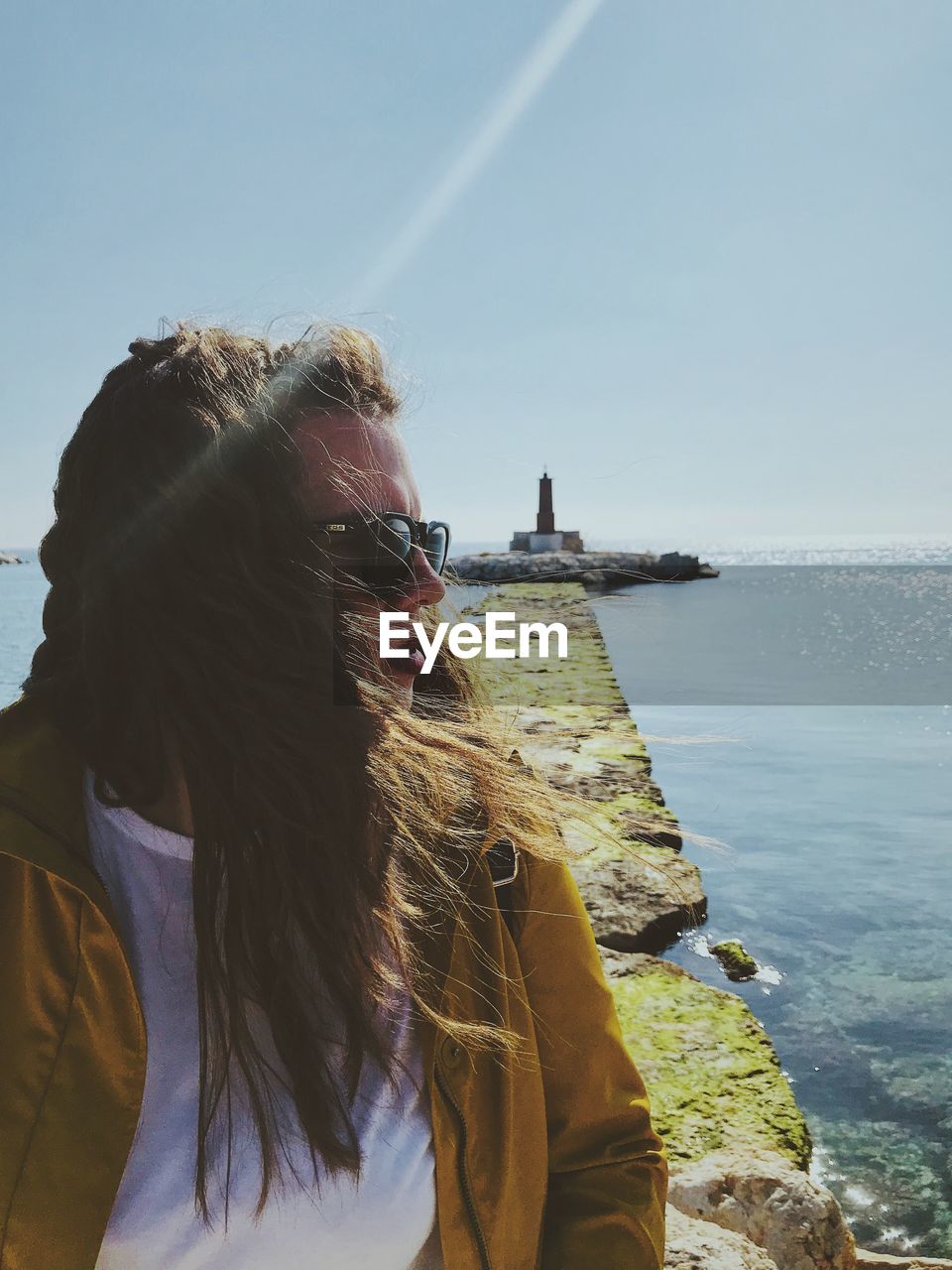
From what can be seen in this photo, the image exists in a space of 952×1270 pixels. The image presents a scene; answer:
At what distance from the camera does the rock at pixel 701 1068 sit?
9.05 ft

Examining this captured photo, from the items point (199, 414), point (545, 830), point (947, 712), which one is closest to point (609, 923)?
point (545, 830)

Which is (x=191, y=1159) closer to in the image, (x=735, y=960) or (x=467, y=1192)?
(x=467, y=1192)

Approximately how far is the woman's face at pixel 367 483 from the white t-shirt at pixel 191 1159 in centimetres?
45

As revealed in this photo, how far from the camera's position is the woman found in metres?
1.03

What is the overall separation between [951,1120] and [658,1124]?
1.93 m

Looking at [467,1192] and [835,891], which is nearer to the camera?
[467,1192]

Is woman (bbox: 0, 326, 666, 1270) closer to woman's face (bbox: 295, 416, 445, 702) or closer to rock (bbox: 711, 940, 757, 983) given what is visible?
woman's face (bbox: 295, 416, 445, 702)

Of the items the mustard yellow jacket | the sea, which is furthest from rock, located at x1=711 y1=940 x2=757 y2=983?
the mustard yellow jacket

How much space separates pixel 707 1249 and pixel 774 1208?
443 mm

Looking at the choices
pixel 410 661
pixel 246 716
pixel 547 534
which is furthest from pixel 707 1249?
pixel 547 534

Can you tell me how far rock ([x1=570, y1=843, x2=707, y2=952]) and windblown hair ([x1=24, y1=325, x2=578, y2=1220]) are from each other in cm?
301

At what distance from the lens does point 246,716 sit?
3.79 ft

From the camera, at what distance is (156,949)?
1.15 meters

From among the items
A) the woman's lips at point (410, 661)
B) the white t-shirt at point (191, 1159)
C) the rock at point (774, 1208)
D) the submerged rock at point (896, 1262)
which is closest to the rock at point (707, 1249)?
the rock at point (774, 1208)
